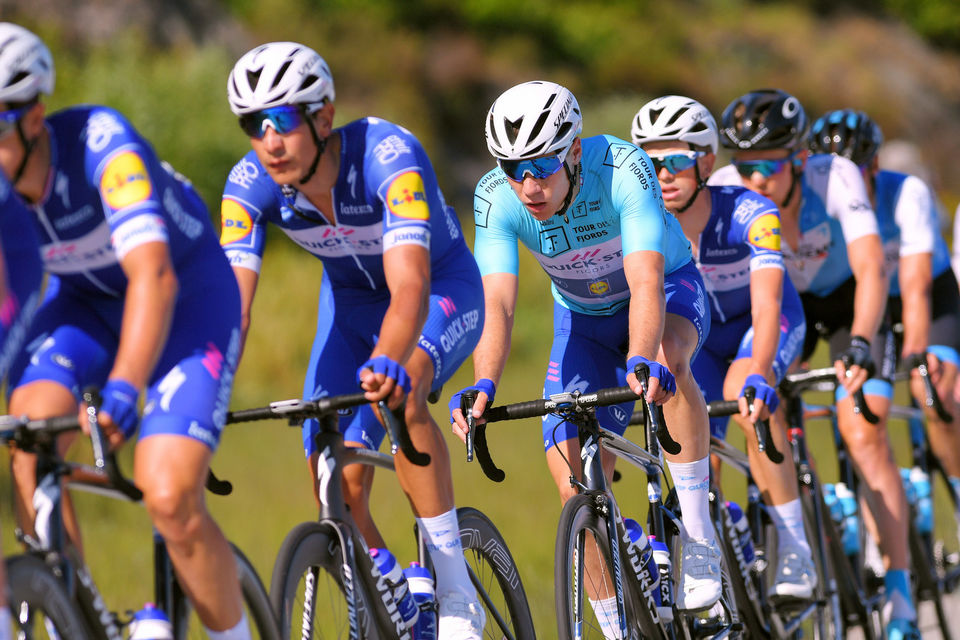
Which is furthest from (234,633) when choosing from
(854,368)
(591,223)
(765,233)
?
(854,368)

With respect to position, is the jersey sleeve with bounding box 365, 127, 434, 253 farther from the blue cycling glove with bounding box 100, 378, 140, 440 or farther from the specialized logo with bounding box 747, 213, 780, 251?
the specialized logo with bounding box 747, 213, 780, 251

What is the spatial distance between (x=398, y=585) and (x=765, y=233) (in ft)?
8.52

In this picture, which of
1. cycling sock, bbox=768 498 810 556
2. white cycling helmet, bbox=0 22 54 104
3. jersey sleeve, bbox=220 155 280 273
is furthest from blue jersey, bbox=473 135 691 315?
white cycling helmet, bbox=0 22 54 104

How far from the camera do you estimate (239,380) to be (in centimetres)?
1862

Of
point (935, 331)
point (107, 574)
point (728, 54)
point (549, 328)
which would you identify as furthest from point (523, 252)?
point (728, 54)

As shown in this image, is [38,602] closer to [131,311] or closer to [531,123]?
[131,311]

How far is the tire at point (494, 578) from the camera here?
16.3 ft

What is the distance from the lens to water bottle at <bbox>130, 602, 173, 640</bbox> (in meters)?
3.54

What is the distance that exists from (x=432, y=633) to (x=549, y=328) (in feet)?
59.5

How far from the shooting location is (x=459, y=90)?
3581cm

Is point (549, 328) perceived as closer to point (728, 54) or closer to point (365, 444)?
point (365, 444)

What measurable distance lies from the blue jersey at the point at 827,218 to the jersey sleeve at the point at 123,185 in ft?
13.2

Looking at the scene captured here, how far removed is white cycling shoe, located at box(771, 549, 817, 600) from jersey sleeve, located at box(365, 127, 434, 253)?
2766 mm

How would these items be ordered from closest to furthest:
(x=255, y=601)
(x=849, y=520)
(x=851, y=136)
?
(x=255, y=601), (x=849, y=520), (x=851, y=136)
